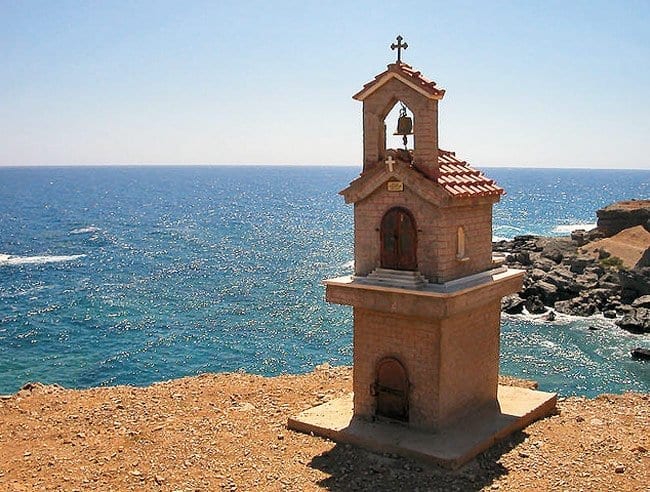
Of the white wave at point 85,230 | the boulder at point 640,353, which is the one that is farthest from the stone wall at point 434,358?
→ the white wave at point 85,230

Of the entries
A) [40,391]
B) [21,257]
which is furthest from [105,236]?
[40,391]

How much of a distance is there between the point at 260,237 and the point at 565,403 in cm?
7225

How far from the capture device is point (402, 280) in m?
14.9

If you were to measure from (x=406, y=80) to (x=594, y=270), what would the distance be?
1496 inches

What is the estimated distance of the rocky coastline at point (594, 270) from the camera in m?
41.4

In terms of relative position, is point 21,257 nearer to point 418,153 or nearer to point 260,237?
point 260,237

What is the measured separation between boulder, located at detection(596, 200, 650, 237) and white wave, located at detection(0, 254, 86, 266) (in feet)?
161

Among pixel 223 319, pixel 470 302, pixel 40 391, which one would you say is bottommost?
pixel 223 319

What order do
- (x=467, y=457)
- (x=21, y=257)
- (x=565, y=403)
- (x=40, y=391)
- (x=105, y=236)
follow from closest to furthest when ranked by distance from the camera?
(x=467, y=457) < (x=565, y=403) < (x=40, y=391) < (x=21, y=257) < (x=105, y=236)

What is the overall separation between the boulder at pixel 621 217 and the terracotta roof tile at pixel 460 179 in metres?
51.1

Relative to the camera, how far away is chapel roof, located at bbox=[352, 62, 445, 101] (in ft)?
47.9

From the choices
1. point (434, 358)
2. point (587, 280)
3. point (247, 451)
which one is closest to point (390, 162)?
point (434, 358)

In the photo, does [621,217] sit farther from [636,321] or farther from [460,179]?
[460,179]

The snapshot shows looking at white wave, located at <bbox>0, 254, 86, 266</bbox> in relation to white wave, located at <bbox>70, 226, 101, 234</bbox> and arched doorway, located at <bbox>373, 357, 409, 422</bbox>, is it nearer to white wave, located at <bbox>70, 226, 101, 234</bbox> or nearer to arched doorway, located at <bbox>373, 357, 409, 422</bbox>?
white wave, located at <bbox>70, 226, 101, 234</bbox>
